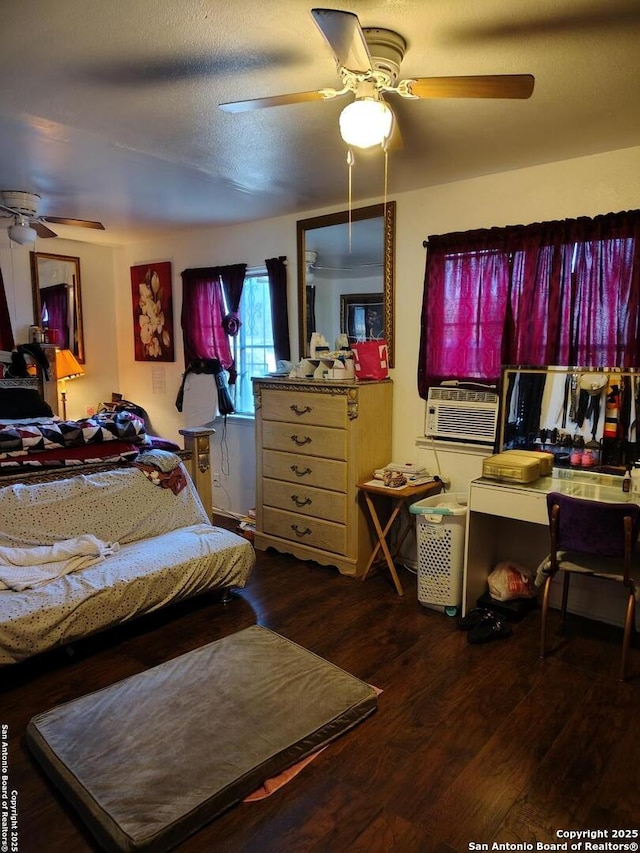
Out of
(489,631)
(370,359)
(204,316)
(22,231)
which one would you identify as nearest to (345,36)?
(370,359)

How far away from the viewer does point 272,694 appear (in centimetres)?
227

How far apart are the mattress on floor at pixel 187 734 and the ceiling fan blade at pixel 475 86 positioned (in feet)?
7.32

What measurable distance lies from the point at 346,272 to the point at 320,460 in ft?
4.38

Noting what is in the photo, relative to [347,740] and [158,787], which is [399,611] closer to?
[347,740]

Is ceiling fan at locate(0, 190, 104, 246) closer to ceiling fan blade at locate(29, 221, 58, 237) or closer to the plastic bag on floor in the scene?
ceiling fan blade at locate(29, 221, 58, 237)

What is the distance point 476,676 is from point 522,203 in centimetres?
248

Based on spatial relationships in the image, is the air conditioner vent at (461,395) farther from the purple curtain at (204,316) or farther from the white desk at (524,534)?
the purple curtain at (204,316)

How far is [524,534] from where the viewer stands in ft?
10.6

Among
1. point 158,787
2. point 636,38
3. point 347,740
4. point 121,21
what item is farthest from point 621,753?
point 121,21

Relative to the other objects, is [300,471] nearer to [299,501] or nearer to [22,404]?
[299,501]

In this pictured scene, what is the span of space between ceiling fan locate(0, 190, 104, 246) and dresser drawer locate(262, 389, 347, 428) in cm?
171

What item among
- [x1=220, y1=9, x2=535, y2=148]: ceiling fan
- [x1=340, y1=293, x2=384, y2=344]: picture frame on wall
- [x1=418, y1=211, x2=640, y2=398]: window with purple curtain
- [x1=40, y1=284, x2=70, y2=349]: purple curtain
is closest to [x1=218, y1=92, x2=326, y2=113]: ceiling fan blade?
[x1=220, y1=9, x2=535, y2=148]: ceiling fan

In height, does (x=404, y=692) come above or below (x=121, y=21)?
below

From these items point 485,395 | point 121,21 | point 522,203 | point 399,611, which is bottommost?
point 399,611
